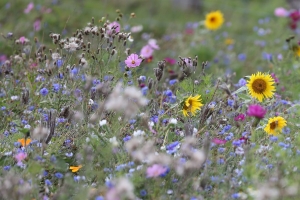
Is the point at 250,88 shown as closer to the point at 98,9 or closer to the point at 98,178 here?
the point at 98,178

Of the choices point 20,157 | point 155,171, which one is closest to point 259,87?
point 155,171

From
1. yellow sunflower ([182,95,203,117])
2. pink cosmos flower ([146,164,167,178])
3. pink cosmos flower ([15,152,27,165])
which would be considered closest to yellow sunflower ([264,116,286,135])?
yellow sunflower ([182,95,203,117])

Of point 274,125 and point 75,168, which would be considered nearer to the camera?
point 75,168

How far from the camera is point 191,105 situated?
3.20 metres

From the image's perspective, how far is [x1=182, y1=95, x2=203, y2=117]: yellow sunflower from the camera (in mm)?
3184

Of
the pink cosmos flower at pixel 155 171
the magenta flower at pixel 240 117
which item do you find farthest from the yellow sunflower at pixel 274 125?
the pink cosmos flower at pixel 155 171

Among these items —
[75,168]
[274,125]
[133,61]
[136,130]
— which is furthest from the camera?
[133,61]

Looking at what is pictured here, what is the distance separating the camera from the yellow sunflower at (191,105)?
318cm

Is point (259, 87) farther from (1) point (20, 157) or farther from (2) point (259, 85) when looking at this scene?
(1) point (20, 157)

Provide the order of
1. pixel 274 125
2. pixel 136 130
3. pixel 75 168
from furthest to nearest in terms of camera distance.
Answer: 1. pixel 136 130
2. pixel 274 125
3. pixel 75 168

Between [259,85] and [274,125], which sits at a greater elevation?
[259,85]

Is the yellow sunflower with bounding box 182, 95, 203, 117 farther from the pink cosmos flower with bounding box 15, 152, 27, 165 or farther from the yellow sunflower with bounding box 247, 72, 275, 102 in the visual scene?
the pink cosmos flower with bounding box 15, 152, 27, 165

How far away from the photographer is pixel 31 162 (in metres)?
2.66

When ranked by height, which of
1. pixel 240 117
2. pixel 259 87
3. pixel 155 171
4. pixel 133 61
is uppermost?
pixel 259 87
